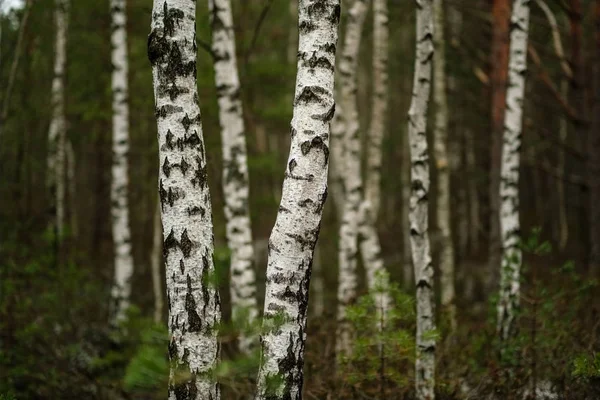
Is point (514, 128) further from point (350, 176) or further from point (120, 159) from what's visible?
point (120, 159)

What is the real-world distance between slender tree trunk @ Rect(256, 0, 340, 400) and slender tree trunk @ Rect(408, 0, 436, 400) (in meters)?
1.53

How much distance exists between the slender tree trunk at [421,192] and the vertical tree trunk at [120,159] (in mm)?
5431

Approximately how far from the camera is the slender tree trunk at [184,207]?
2.92 m

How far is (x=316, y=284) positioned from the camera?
12.4 meters

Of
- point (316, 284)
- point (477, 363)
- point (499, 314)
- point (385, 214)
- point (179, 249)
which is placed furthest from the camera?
point (385, 214)

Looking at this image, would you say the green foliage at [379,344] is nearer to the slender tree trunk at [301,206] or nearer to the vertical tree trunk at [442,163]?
the slender tree trunk at [301,206]

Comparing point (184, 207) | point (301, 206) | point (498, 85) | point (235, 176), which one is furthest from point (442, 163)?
point (184, 207)

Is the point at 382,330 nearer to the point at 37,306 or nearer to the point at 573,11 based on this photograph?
the point at 37,306

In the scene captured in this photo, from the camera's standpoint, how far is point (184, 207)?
9.78 feet

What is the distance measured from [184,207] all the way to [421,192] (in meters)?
2.11

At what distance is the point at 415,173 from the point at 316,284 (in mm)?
8378

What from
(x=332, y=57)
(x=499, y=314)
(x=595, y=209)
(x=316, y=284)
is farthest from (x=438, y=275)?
(x=332, y=57)

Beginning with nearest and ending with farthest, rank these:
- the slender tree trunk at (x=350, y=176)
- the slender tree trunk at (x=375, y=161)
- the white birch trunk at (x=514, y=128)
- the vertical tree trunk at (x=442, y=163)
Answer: the white birch trunk at (x=514, y=128), the slender tree trunk at (x=350, y=176), the slender tree trunk at (x=375, y=161), the vertical tree trunk at (x=442, y=163)

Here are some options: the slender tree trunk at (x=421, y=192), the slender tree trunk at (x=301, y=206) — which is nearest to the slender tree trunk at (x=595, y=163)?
the slender tree trunk at (x=421, y=192)
